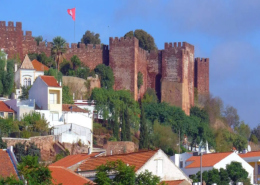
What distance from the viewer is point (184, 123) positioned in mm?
69375

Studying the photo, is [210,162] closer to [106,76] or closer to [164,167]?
[164,167]

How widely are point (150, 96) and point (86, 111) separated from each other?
11.1m

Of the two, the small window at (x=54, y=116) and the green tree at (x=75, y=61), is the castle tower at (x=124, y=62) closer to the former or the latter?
the green tree at (x=75, y=61)

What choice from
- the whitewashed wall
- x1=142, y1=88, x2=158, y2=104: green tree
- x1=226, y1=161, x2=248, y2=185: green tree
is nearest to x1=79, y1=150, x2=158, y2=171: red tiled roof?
the whitewashed wall

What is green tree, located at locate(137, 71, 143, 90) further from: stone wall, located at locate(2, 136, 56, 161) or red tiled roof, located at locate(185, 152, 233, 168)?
red tiled roof, located at locate(185, 152, 233, 168)

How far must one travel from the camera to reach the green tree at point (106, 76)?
230 feet

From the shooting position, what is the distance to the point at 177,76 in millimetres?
74000

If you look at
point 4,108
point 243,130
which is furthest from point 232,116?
point 4,108

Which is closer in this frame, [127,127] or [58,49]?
[127,127]

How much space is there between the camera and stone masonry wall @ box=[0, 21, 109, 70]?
69.7m

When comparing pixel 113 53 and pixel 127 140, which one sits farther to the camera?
pixel 113 53

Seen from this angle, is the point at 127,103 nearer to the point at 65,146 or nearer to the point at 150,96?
the point at 150,96

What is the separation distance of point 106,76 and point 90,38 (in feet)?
59.8

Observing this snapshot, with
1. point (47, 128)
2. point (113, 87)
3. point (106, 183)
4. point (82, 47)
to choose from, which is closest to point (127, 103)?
point (113, 87)
